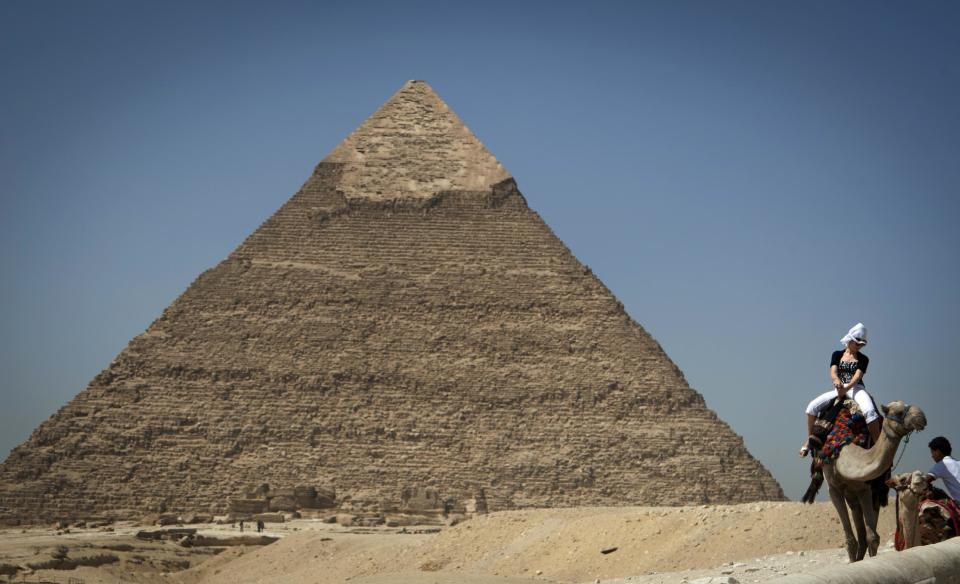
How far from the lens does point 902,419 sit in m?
10.2

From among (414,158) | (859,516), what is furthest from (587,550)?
(414,158)

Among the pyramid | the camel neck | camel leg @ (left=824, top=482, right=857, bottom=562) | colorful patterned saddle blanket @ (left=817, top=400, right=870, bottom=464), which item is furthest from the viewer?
the pyramid

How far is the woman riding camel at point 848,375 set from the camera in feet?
35.9

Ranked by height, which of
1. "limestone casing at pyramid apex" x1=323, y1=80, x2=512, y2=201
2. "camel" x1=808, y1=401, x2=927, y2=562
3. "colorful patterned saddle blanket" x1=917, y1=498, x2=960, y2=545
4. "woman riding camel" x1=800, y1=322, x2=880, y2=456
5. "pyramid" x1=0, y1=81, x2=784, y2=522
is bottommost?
"colorful patterned saddle blanket" x1=917, y1=498, x2=960, y2=545

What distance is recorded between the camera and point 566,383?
7862 cm

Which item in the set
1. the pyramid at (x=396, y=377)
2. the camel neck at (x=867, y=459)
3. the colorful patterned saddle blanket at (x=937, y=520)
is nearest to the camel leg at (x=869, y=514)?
the camel neck at (x=867, y=459)

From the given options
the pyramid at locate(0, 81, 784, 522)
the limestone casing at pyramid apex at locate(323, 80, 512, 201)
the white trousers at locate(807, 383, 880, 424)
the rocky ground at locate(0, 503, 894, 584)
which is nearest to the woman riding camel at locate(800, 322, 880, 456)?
the white trousers at locate(807, 383, 880, 424)

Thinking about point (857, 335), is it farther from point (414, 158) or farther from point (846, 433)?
point (414, 158)

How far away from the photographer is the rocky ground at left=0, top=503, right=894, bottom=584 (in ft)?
52.3

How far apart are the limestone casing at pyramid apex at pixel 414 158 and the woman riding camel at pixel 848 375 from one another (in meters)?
72.3

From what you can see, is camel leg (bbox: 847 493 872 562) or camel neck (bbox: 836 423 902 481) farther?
camel leg (bbox: 847 493 872 562)

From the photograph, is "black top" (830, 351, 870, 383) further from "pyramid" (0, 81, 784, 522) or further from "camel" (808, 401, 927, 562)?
"pyramid" (0, 81, 784, 522)

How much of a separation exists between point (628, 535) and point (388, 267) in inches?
2562

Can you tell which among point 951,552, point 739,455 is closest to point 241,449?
point 739,455
